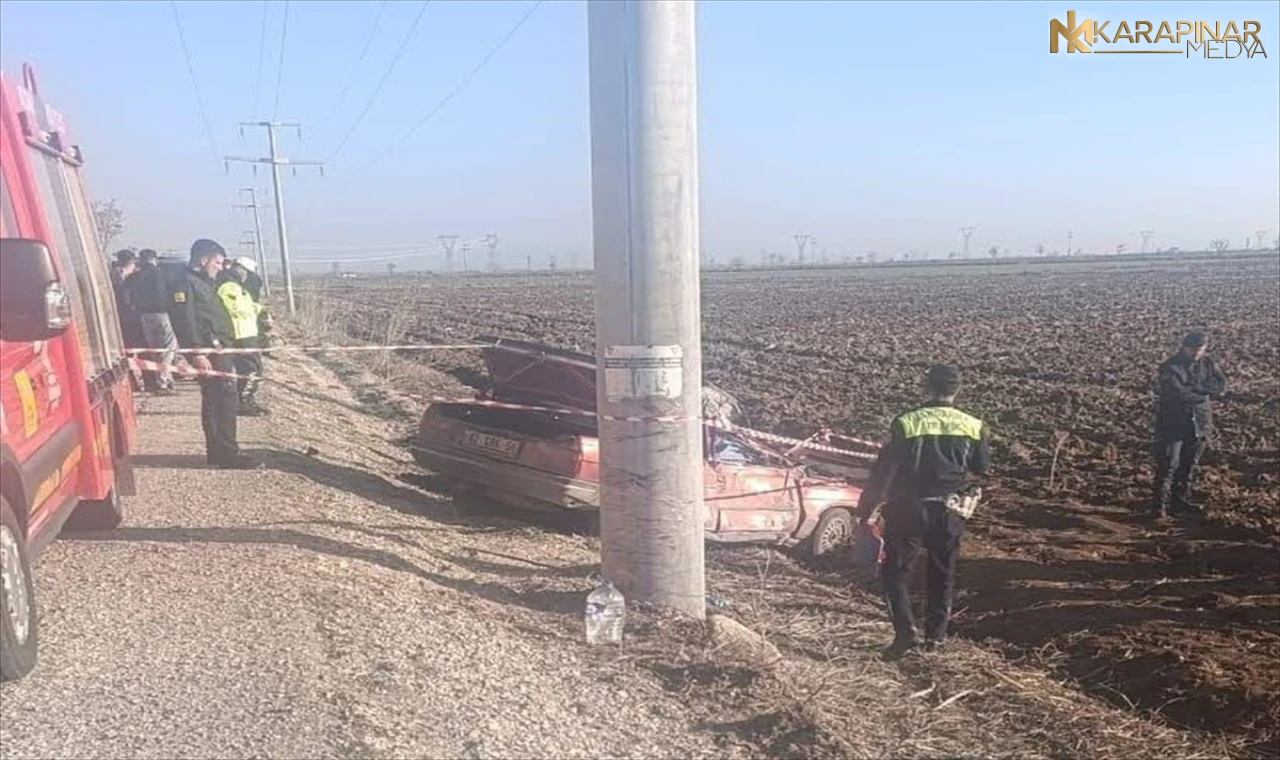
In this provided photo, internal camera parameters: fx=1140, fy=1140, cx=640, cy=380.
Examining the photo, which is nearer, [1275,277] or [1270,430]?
[1270,430]

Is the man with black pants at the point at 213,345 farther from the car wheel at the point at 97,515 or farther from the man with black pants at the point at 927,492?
the man with black pants at the point at 927,492

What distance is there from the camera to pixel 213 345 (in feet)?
30.0

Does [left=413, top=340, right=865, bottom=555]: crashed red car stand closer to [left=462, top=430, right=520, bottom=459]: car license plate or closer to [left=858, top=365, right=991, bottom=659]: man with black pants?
[left=462, top=430, right=520, bottom=459]: car license plate

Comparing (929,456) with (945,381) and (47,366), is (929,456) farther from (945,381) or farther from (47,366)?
(47,366)

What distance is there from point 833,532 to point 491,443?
274 cm

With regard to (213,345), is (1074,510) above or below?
below

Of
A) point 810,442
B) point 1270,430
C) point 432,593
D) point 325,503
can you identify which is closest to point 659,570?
point 432,593

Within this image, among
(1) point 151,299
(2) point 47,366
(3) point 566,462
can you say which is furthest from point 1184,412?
(1) point 151,299

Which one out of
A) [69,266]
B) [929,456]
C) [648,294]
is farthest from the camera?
[929,456]

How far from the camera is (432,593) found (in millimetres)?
5566

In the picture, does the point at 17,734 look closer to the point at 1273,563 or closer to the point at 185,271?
the point at 185,271

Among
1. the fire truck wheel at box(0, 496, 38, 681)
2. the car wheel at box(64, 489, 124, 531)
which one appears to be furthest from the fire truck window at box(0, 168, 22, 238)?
the car wheel at box(64, 489, 124, 531)

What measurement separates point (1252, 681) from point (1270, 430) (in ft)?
29.4

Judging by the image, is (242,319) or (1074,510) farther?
(1074,510)
